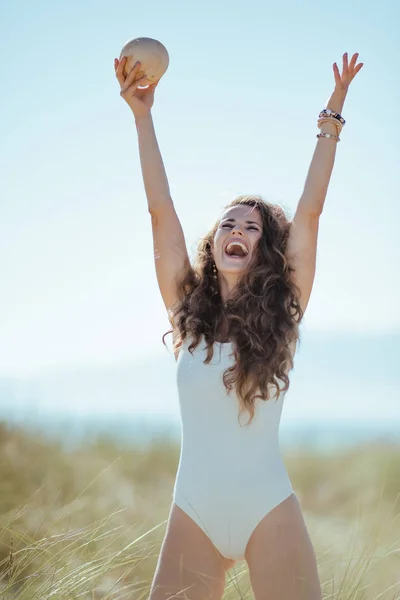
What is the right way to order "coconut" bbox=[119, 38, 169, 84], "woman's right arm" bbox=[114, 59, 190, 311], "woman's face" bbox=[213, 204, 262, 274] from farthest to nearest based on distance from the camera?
"coconut" bbox=[119, 38, 169, 84]
"woman's right arm" bbox=[114, 59, 190, 311]
"woman's face" bbox=[213, 204, 262, 274]

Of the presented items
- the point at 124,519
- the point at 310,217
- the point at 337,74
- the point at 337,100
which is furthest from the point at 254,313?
the point at 124,519

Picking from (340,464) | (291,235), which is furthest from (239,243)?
(340,464)

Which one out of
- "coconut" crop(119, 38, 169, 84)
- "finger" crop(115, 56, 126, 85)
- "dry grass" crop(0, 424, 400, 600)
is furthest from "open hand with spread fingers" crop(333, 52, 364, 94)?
"dry grass" crop(0, 424, 400, 600)

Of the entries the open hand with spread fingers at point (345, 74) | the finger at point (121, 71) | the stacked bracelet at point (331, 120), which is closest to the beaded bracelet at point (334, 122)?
the stacked bracelet at point (331, 120)

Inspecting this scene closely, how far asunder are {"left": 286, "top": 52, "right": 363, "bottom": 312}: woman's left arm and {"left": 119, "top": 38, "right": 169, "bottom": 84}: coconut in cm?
93

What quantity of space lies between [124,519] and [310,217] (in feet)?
11.2

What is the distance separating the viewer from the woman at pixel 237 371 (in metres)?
3.05

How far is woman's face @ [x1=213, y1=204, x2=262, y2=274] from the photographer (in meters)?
3.61

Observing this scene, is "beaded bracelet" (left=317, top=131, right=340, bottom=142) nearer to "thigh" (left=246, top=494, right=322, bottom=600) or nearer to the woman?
the woman

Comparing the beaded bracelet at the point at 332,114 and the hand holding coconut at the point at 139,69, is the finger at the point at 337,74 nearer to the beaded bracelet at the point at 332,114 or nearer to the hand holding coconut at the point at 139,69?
the beaded bracelet at the point at 332,114

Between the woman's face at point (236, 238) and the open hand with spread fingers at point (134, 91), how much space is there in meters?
0.78

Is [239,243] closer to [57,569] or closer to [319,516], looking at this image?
[57,569]

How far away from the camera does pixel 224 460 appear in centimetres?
319

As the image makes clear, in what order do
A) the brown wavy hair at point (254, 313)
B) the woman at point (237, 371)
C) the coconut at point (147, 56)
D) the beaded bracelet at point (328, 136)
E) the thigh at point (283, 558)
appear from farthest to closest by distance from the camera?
the coconut at point (147, 56), the beaded bracelet at point (328, 136), the brown wavy hair at point (254, 313), the woman at point (237, 371), the thigh at point (283, 558)
